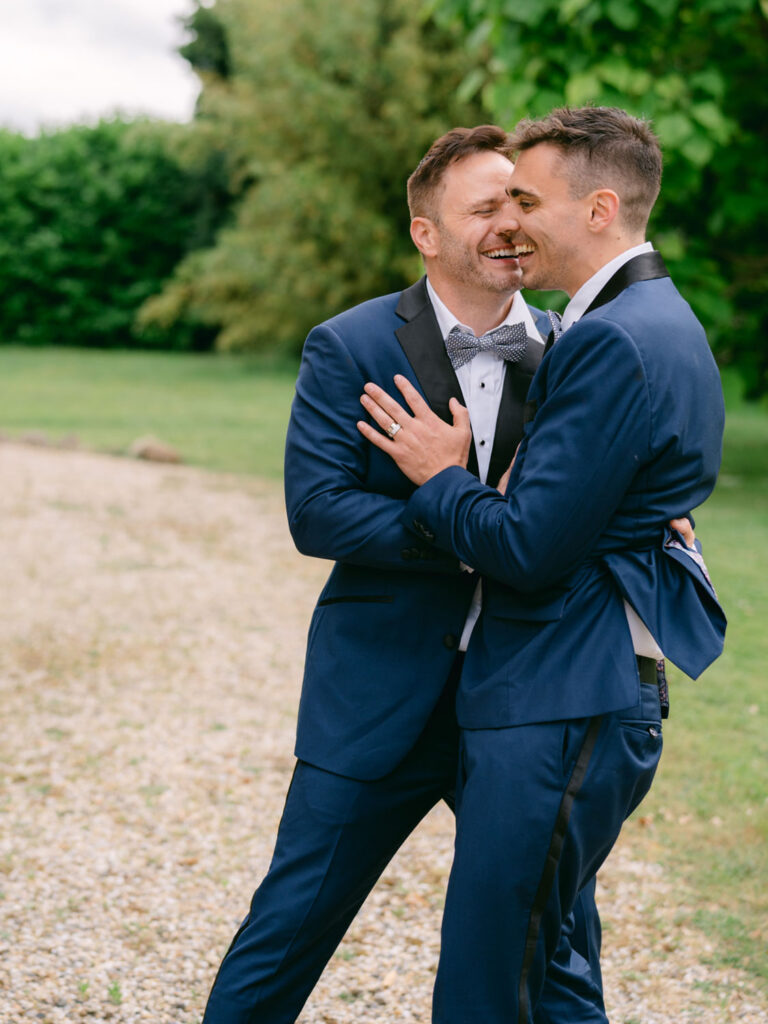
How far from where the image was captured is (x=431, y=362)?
102 inches

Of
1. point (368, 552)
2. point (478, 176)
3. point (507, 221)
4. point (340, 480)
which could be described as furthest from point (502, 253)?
point (368, 552)

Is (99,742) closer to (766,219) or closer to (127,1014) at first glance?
(127,1014)

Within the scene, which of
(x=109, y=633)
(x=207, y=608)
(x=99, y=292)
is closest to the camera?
(x=109, y=633)

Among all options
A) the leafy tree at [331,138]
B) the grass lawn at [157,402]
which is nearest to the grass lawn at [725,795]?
the grass lawn at [157,402]

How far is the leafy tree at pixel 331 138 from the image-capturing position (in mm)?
21938

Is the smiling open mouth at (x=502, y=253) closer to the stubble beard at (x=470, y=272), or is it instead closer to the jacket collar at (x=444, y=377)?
the stubble beard at (x=470, y=272)

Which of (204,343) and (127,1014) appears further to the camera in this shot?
(204,343)

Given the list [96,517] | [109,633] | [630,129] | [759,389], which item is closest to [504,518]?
[630,129]

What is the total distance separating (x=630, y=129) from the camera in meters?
2.18

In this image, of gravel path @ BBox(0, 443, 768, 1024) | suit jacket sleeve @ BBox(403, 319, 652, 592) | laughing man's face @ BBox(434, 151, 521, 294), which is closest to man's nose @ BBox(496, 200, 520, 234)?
laughing man's face @ BBox(434, 151, 521, 294)

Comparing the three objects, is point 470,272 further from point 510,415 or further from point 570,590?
point 570,590

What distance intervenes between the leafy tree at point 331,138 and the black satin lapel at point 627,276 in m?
19.1

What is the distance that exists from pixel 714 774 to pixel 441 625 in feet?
10.5

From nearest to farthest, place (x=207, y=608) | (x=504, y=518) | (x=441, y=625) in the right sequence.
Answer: (x=504, y=518) < (x=441, y=625) < (x=207, y=608)
